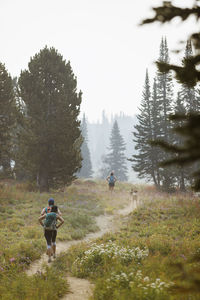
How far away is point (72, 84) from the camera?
1994cm

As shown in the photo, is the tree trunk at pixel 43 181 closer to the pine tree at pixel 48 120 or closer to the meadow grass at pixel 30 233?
the pine tree at pixel 48 120

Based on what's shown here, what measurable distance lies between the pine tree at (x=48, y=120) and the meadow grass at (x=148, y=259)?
7.85 metres

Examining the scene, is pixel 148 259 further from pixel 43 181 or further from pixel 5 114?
pixel 5 114

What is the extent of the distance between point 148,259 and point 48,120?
14.4 m

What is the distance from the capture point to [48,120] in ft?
63.1

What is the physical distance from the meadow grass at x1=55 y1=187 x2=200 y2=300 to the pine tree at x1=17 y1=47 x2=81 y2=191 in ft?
25.8

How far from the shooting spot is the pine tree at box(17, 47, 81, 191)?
18.7 meters

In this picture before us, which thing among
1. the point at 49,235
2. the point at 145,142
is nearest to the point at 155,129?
the point at 145,142

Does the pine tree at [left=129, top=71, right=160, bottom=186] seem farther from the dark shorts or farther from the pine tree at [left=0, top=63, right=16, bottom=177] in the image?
the dark shorts

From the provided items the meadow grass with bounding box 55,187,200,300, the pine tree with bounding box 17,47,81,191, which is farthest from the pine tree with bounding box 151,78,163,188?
the meadow grass with bounding box 55,187,200,300

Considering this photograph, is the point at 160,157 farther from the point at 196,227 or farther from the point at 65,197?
the point at 196,227

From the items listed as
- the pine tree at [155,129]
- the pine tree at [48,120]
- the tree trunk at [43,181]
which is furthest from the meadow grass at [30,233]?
the pine tree at [155,129]

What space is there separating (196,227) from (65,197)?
37.0 feet

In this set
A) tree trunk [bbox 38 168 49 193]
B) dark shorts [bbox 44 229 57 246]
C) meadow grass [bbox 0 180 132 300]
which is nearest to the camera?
meadow grass [bbox 0 180 132 300]
